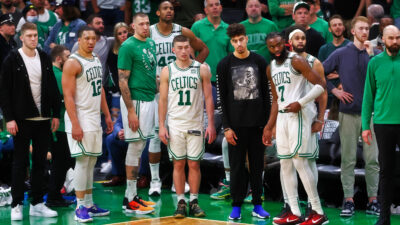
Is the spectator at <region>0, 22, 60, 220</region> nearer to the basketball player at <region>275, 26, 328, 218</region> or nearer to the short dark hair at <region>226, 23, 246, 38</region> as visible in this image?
the short dark hair at <region>226, 23, 246, 38</region>

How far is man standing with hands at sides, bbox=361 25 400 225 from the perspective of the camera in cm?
710

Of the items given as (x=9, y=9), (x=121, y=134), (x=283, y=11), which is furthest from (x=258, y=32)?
(x=9, y=9)

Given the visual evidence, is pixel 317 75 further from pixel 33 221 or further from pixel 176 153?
pixel 33 221

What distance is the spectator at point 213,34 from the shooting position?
34.1 feet

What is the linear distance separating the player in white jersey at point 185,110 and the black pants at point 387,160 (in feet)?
6.20

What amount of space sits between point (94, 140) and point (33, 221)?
3.64 feet

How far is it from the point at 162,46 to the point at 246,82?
5.91ft

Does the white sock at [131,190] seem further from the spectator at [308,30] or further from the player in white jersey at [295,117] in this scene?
the spectator at [308,30]

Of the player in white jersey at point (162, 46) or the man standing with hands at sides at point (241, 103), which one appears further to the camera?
the player in white jersey at point (162, 46)

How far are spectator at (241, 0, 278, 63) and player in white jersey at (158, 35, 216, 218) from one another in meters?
2.30

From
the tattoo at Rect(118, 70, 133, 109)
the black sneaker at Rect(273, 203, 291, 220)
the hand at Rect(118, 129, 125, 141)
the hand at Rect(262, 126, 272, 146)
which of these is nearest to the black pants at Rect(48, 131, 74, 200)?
the tattoo at Rect(118, 70, 133, 109)

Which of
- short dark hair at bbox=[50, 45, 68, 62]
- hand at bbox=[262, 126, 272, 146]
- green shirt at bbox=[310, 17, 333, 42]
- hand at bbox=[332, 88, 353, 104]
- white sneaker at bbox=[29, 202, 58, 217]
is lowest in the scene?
white sneaker at bbox=[29, 202, 58, 217]

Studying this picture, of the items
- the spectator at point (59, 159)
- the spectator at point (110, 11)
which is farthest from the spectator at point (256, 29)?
the spectator at point (110, 11)

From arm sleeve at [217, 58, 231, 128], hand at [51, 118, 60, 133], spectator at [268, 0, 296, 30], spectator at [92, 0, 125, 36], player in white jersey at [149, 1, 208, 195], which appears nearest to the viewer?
arm sleeve at [217, 58, 231, 128]
